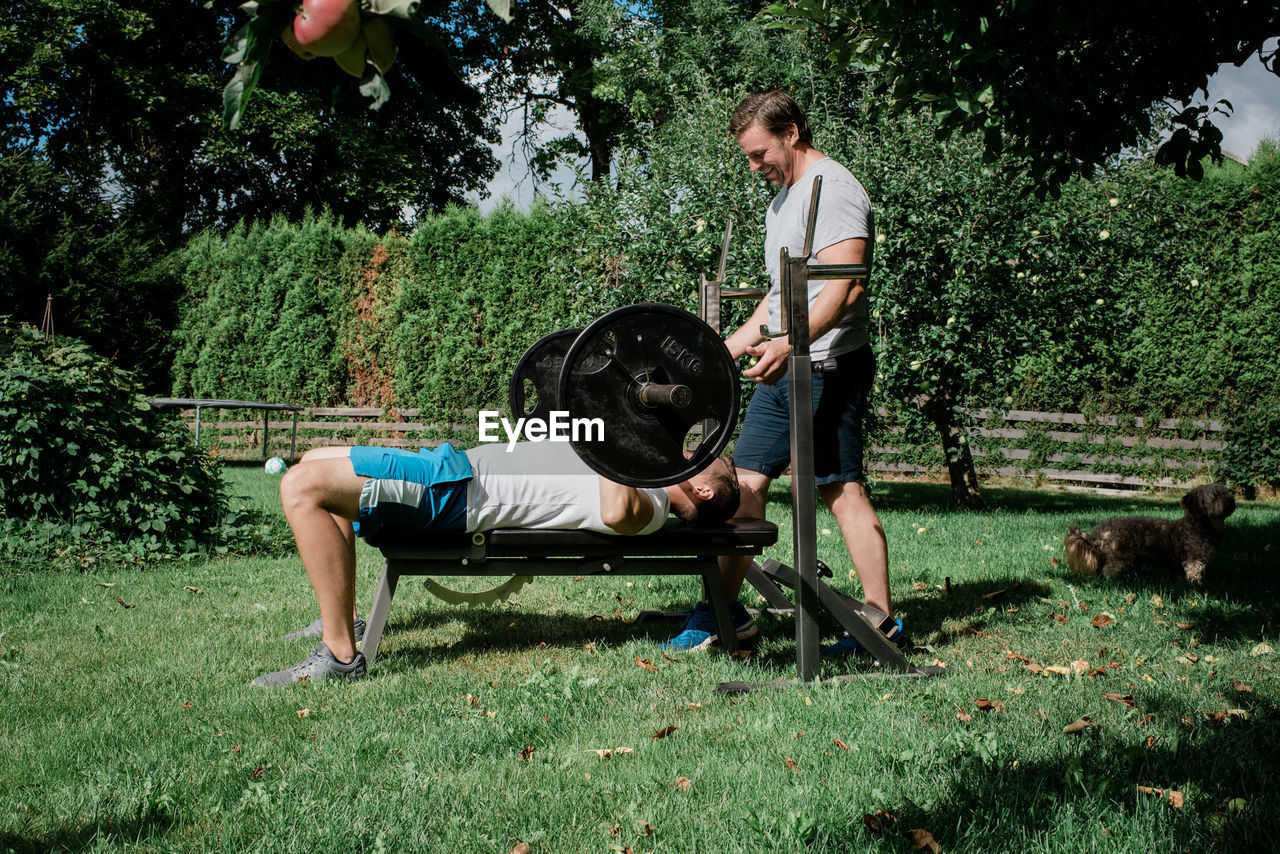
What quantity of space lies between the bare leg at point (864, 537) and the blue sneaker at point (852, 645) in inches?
3.3

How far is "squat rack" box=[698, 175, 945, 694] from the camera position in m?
2.85

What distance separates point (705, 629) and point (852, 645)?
2.02ft

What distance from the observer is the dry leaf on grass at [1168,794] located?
2.03 meters

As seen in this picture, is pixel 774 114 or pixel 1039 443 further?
pixel 1039 443

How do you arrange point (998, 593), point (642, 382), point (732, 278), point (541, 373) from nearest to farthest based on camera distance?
point (642, 382), point (541, 373), point (998, 593), point (732, 278)

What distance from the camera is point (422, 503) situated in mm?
3166

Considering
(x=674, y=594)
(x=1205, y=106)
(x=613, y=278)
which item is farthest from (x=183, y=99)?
(x=1205, y=106)

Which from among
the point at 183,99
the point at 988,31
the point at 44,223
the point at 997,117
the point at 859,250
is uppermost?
the point at 183,99

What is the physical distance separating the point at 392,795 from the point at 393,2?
74.5 inches

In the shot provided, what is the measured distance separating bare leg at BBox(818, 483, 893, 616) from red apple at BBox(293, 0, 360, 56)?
286 cm

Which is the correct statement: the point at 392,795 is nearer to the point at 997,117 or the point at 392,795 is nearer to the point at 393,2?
the point at 393,2

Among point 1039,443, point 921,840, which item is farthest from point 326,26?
point 1039,443

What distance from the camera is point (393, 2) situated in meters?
0.75

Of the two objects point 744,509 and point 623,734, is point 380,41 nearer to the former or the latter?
point 623,734
